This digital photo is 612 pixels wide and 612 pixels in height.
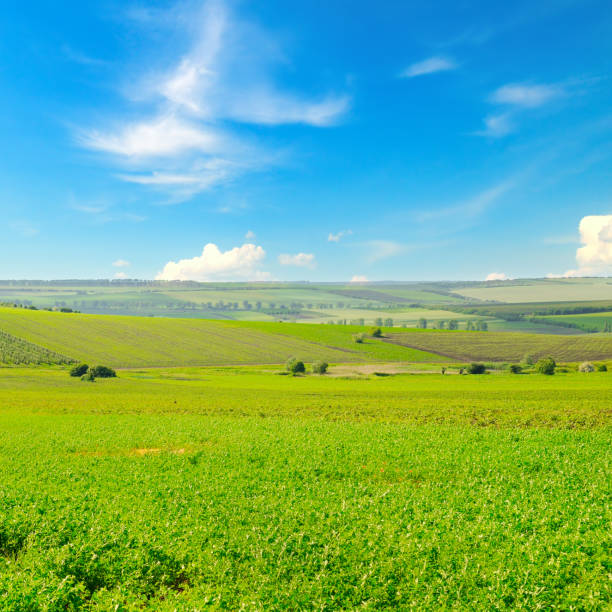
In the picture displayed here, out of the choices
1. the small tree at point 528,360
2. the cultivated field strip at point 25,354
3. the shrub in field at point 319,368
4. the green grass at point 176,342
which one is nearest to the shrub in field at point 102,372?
the green grass at point 176,342

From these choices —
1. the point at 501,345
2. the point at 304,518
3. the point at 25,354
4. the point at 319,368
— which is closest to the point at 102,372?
the point at 25,354

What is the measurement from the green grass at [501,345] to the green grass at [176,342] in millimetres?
12108

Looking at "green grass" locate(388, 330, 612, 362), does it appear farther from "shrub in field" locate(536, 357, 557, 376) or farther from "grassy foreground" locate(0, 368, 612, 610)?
"grassy foreground" locate(0, 368, 612, 610)

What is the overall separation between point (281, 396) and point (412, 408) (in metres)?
20.1

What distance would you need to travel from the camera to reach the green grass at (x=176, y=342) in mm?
113375

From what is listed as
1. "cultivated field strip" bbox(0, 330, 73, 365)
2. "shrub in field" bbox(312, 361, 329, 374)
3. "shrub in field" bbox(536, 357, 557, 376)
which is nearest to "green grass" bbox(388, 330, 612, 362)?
"shrub in field" bbox(536, 357, 557, 376)

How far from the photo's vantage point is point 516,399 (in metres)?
48.8

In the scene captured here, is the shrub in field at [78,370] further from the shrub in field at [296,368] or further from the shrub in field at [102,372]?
the shrub in field at [296,368]

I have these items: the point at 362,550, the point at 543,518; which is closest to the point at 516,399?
the point at 543,518

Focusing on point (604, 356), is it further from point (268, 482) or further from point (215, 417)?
point (268, 482)

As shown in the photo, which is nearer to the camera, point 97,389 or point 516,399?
point 516,399

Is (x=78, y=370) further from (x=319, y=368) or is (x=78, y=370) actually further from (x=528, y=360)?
(x=528, y=360)

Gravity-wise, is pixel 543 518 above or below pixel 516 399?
above

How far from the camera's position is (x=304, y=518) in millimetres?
14664
